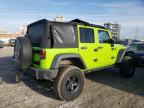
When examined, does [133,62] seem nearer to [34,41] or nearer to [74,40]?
[74,40]

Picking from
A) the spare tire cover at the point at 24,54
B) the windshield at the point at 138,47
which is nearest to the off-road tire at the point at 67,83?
the spare tire cover at the point at 24,54

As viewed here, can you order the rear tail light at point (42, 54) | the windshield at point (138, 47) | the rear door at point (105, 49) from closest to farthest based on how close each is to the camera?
the rear tail light at point (42, 54), the rear door at point (105, 49), the windshield at point (138, 47)

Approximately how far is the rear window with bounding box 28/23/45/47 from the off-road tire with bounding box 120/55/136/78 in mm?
3699

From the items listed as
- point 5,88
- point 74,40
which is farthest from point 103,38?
point 5,88

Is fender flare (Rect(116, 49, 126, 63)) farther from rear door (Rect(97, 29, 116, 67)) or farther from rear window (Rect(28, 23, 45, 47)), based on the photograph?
rear window (Rect(28, 23, 45, 47))

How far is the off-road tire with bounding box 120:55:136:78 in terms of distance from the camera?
739cm

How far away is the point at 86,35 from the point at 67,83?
65.4 inches

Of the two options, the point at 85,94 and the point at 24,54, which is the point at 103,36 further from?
the point at 24,54

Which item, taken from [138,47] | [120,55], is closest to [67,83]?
[120,55]

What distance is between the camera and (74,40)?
535cm

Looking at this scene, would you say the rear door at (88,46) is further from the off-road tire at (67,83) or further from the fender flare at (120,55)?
the fender flare at (120,55)

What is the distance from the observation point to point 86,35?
5.75 m

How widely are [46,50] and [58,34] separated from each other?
680 millimetres

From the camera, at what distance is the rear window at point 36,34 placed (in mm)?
5137
